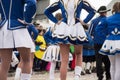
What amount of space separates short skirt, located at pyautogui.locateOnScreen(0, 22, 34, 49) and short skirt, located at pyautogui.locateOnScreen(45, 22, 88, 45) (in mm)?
1466

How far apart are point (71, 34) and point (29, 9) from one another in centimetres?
160

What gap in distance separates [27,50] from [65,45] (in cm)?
155

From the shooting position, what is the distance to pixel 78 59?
23.4 feet

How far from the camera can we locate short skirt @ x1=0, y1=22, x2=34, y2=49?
563cm

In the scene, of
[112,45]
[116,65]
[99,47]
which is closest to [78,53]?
[112,45]

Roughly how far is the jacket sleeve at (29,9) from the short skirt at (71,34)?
1.40 m

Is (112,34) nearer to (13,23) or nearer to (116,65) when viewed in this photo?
(116,65)

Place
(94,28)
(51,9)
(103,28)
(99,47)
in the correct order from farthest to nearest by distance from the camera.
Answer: (94,28)
(99,47)
(51,9)
(103,28)

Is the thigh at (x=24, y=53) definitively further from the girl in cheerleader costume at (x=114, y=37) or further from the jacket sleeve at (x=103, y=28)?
the jacket sleeve at (x=103, y=28)

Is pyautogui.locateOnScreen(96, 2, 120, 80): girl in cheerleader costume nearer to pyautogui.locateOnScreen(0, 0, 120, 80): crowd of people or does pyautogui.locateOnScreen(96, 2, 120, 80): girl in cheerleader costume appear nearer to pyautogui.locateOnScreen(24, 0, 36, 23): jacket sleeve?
pyautogui.locateOnScreen(0, 0, 120, 80): crowd of people

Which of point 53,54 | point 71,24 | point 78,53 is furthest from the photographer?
point 53,54

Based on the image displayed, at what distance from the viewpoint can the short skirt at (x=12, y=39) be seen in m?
5.63

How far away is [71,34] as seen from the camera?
23.4 feet

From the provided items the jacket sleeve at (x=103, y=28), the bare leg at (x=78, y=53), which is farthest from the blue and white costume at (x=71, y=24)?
the jacket sleeve at (x=103, y=28)
